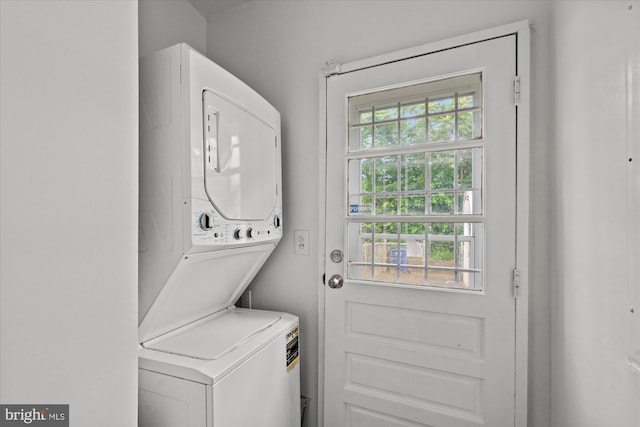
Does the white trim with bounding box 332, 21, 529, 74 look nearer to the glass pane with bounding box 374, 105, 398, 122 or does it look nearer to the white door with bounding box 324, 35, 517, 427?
the white door with bounding box 324, 35, 517, 427

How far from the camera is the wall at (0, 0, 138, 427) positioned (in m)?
0.39

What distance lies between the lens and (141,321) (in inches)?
48.1

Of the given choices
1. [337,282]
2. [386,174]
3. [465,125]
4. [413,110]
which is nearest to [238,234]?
[337,282]

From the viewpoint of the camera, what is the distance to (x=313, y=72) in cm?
182

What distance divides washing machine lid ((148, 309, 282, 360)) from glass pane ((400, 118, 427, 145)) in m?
1.15

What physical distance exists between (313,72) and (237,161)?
82 cm

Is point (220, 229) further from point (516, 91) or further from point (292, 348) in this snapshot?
point (516, 91)

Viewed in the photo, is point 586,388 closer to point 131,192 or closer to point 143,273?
point 131,192

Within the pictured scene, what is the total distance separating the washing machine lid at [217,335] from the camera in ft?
4.00

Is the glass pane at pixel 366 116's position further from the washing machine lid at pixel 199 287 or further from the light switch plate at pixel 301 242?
the washing machine lid at pixel 199 287

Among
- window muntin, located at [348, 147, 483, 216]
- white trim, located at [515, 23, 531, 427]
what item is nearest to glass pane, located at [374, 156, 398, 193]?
window muntin, located at [348, 147, 483, 216]

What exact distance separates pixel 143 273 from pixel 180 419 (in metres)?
0.54

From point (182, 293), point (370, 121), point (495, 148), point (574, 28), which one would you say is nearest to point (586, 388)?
point (495, 148)

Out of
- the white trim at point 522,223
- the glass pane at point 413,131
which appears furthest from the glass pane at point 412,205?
the white trim at point 522,223
